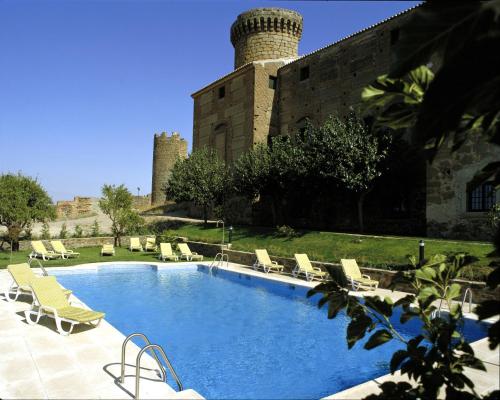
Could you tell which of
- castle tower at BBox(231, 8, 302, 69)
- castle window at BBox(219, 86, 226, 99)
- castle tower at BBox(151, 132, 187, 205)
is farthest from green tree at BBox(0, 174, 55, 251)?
castle tower at BBox(151, 132, 187, 205)

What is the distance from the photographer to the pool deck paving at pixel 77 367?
4633 millimetres

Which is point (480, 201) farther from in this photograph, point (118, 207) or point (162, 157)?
point (162, 157)

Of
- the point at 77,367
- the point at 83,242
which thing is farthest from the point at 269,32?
the point at 77,367

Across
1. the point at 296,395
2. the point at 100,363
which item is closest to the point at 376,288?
the point at 296,395

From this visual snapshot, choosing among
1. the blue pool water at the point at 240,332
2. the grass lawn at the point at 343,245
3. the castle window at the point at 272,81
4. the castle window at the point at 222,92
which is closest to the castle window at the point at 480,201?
the grass lawn at the point at 343,245

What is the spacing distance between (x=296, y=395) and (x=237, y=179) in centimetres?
1778

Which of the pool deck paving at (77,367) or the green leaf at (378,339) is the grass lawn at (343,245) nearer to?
the pool deck paving at (77,367)

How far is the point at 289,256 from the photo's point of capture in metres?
16.0

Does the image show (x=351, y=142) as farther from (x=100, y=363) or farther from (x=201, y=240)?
(x=100, y=363)

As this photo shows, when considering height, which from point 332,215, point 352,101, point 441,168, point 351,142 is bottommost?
point 332,215

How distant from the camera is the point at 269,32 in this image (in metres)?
29.3

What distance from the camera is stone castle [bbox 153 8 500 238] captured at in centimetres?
1586

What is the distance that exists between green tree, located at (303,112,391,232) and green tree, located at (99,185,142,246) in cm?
1116

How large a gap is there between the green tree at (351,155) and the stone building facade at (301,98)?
2330 mm
